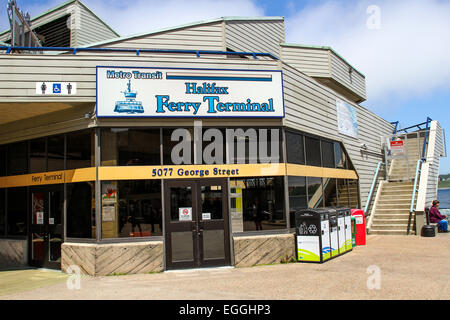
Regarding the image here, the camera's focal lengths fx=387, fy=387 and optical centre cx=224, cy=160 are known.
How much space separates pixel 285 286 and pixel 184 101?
5124mm

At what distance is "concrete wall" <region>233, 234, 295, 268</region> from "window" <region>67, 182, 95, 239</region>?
365 centimetres

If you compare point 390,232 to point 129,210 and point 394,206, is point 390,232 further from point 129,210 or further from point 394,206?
point 129,210

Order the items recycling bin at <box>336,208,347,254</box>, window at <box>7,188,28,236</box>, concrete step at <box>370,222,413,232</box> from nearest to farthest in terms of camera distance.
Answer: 1. recycling bin at <box>336,208,347,254</box>
2. window at <box>7,188,28,236</box>
3. concrete step at <box>370,222,413,232</box>

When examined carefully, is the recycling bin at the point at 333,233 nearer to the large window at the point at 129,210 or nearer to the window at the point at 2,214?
the large window at the point at 129,210

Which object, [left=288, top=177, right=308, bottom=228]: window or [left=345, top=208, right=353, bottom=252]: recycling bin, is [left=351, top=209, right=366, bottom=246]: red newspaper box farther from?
[left=288, top=177, right=308, bottom=228]: window

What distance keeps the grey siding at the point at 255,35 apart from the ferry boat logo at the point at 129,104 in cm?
580

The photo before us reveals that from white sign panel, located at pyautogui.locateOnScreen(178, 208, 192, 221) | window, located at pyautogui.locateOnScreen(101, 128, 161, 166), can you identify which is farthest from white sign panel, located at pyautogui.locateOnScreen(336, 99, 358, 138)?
window, located at pyautogui.locateOnScreen(101, 128, 161, 166)

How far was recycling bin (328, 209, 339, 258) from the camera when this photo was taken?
10391 mm

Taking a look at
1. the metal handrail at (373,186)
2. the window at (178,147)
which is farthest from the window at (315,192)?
the metal handrail at (373,186)

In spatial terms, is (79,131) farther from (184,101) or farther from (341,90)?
(341,90)

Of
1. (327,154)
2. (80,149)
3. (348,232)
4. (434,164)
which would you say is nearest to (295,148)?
(327,154)

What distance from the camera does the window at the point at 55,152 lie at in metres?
10.4

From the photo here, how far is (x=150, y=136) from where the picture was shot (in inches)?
385

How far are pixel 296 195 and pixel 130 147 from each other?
15.7 ft
